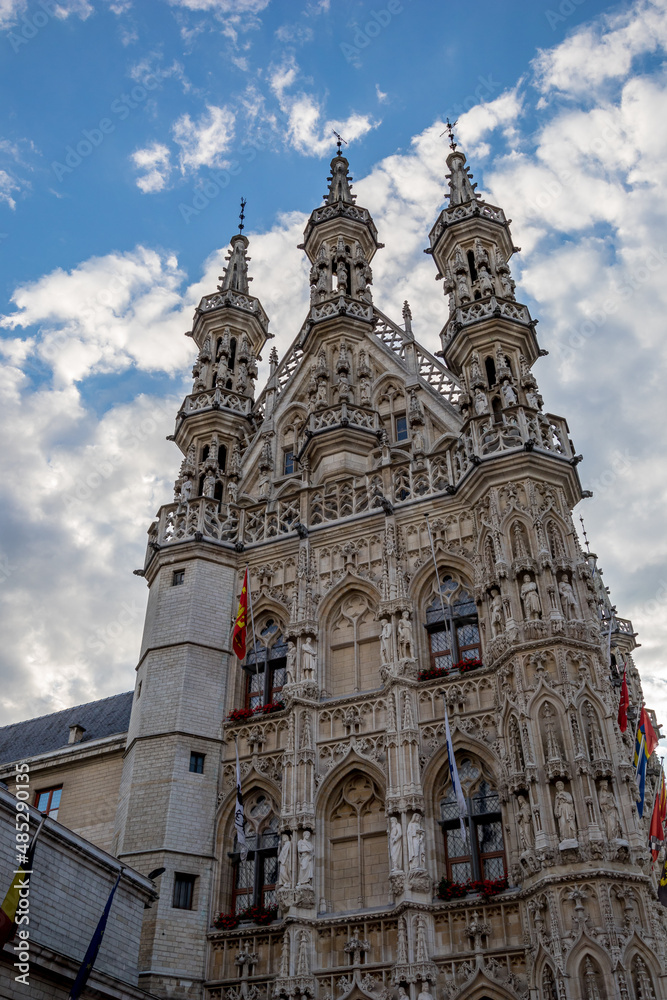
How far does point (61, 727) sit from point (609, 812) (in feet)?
63.6

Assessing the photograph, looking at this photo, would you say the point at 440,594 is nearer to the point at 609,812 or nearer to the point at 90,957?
the point at 609,812

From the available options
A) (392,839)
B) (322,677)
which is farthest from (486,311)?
(392,839)

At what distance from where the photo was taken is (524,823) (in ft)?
52.9

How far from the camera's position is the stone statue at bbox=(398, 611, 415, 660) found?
770 inches

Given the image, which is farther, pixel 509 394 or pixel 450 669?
pixel 509 394

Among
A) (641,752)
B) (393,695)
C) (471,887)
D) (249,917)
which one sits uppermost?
(393,695)

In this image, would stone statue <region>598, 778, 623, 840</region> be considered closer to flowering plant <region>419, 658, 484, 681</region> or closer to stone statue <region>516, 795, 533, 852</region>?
stone statue <region>516, 795, 533, 852</region>

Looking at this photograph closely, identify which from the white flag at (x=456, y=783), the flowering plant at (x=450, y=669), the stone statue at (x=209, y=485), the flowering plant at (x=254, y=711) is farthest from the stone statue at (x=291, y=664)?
the stone statue at (x=209, y=485)

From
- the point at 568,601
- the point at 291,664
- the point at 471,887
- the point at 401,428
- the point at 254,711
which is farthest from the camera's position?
the point at 401,428

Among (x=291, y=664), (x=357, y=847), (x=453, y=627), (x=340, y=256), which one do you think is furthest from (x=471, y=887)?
(x=340, y=256)

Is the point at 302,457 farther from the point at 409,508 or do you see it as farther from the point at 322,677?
the point at 322,677

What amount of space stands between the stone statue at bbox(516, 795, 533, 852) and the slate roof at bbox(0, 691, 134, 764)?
13929mm

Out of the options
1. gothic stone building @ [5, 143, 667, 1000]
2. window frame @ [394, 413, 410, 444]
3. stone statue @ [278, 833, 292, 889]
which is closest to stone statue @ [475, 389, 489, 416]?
gothic stone building @ [5, 143, 667, 1000]

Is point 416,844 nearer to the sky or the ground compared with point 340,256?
nearer to the ground
